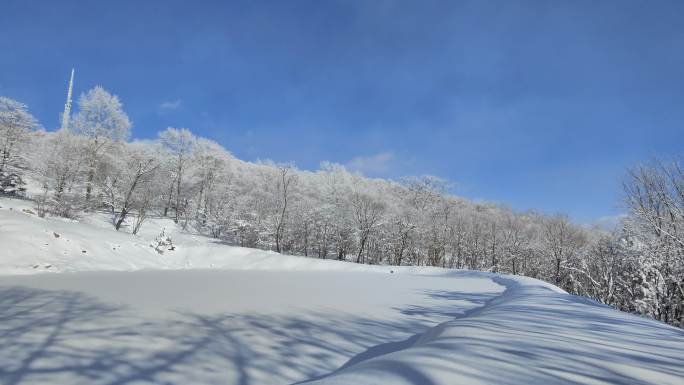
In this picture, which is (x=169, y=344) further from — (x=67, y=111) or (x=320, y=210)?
(x=67, y=111)

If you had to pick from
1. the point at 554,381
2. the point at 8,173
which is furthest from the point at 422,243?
the point at 554,381

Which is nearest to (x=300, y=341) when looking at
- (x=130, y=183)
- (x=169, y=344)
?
(x=169, y=344)

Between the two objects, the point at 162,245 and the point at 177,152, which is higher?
the point at 177,152

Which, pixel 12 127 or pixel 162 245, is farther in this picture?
pixel 12 127

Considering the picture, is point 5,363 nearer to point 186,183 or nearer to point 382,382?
point 382,382

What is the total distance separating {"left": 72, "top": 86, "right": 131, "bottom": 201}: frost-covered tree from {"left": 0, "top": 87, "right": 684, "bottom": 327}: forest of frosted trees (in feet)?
0.27

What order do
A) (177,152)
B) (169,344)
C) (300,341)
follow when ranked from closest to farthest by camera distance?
1. (169,344)
2. (300,341)
3. (177,152)

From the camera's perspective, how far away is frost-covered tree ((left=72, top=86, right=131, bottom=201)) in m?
27.3

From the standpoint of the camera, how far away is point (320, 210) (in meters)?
38.5

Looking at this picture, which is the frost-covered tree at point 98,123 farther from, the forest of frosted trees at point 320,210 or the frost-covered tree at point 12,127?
the frost-covered tree at point 12,127

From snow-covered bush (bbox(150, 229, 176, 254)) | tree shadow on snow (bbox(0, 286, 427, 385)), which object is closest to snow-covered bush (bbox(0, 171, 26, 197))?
snow-covered bush (bbox(150, 229, 176, 254))

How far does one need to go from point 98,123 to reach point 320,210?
22.0 metres

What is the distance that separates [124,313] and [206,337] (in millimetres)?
1573

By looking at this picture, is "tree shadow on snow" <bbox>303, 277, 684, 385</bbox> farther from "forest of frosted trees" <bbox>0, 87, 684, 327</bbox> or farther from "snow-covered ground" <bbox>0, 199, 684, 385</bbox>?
"forest of frosted trees" <bbox>0, 87, 684, 327</bbox>
